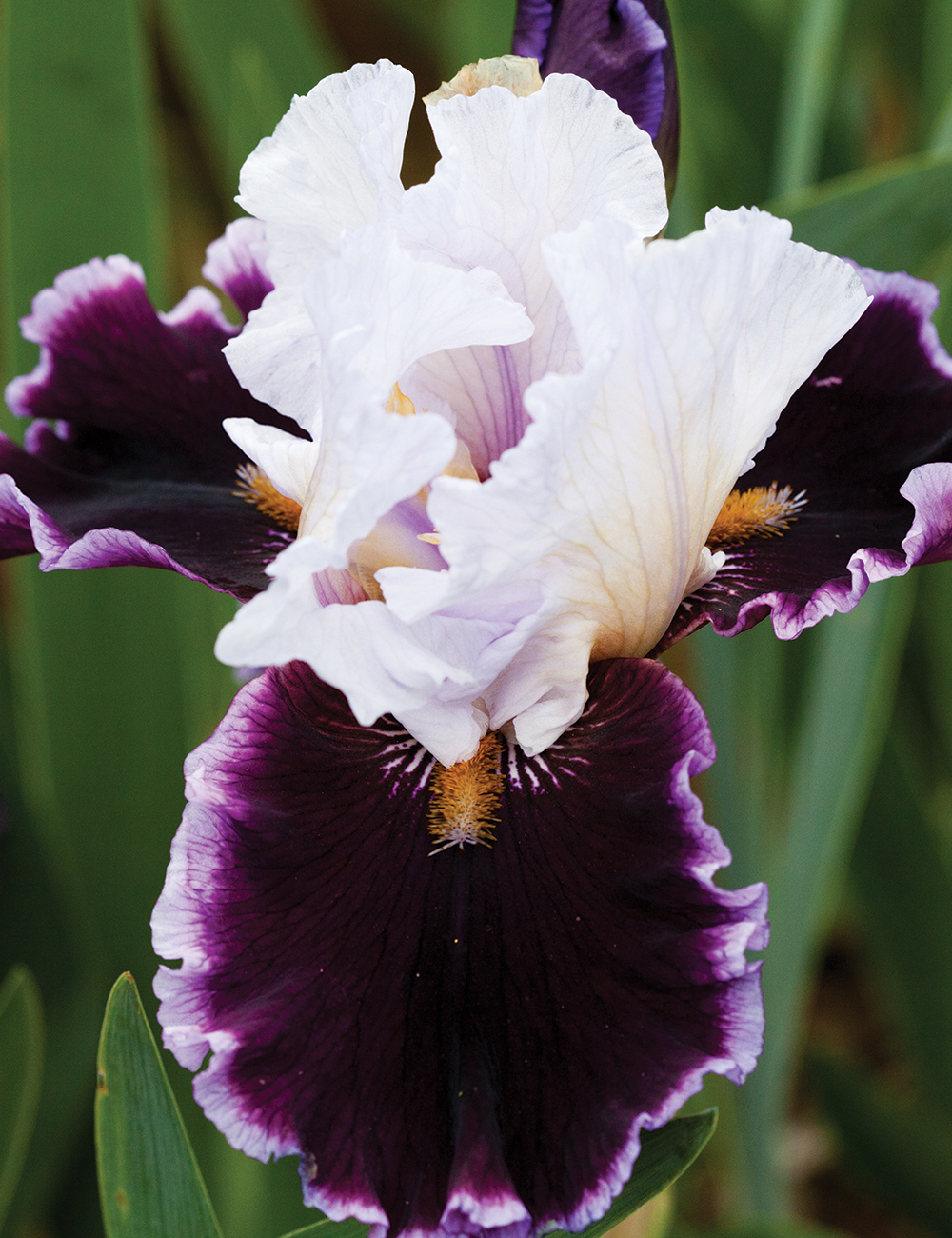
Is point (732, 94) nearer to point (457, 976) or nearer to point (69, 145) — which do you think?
point (69, 145)

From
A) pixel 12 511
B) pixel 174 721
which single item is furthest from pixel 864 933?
pixel 12 511

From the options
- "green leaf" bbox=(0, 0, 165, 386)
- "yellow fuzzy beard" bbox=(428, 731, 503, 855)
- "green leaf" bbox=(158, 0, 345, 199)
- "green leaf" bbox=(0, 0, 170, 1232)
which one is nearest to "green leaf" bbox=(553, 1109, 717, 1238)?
"yellow fuzzy beard" bbox=(428, 731, 503, 855)

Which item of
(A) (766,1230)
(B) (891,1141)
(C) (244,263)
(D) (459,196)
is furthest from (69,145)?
(B) (891,1141)

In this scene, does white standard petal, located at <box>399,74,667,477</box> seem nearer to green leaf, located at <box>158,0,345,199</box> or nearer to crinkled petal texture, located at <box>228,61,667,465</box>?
crinkled petal texture, located at <box>228,61,667,465</box>

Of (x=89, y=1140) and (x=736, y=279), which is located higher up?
(x=736, y=279)

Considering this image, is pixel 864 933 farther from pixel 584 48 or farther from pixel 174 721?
pixel 584 48

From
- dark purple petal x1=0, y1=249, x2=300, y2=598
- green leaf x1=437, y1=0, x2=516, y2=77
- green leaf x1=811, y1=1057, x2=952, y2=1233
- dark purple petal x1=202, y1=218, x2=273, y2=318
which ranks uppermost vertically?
green leaf x1=437, y1=0, x2=516, y2=77
